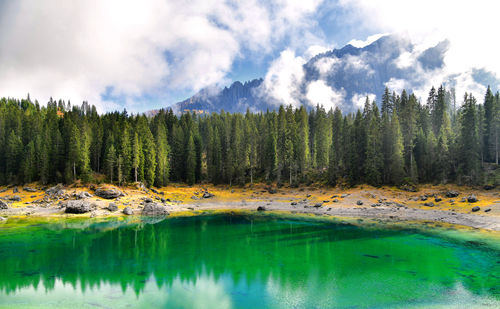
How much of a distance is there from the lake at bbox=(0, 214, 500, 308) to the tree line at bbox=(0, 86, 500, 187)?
29.6 meters

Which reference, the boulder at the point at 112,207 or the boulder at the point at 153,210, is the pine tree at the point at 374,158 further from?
the boulder at the point at 112,207

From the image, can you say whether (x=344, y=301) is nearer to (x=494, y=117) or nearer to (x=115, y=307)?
(x=115, y=307)

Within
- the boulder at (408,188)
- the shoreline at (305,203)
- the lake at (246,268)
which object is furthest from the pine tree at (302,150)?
the lake at (246,268)

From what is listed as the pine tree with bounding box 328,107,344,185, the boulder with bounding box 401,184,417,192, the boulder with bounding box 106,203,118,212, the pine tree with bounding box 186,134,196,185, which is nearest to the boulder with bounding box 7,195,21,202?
the boulder with bounding box 106,203,118,212

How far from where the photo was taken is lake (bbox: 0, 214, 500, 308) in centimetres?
1557

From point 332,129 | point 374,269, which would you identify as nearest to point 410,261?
point 374,269

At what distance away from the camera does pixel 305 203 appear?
185 ft

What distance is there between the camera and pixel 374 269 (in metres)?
20.5

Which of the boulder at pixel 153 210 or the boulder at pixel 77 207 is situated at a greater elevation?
the boulder at pixel 77 207

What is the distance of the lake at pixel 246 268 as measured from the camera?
15570mm

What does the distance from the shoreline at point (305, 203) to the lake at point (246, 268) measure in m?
9.09

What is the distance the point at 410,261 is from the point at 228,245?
54.7ft

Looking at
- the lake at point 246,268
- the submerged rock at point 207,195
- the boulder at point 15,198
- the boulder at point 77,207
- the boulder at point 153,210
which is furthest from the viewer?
the submerged rock at point 207,195

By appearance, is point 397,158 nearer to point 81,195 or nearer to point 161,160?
point 161,160
